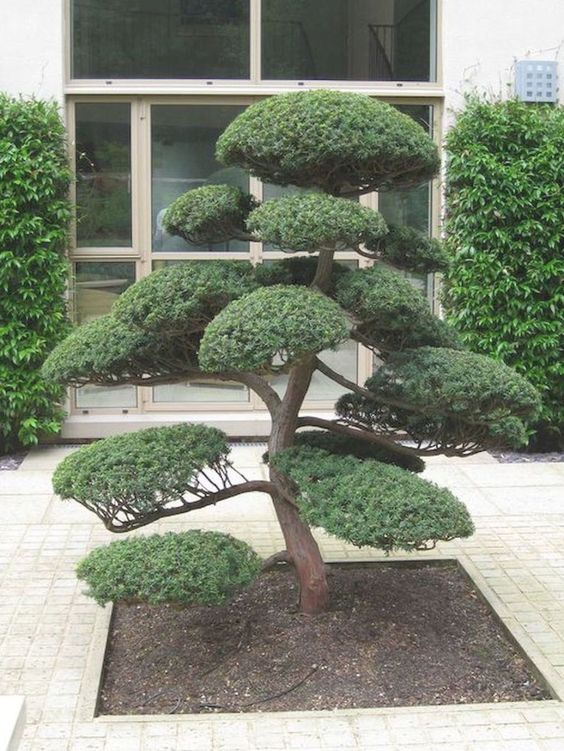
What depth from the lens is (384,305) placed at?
179 inches

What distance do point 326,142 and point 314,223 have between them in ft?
1.20

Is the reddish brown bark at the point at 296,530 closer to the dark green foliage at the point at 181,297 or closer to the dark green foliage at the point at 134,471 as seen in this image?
the dark green foliage at the point at 134,471

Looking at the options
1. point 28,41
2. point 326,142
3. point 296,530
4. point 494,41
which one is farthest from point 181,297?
point 494,41

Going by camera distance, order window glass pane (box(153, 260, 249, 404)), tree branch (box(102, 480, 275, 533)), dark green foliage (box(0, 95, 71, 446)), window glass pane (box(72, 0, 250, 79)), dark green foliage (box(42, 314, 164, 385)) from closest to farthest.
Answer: tree branch (box(102, 480, 275, 533)), dark green foliage (box(42, 314, 164, 385)), dark green foliage (box(0, 95, 71, 446)), window glass pane (box(72, 0, 250, 79)), window glass pane (box(153, 260, 249, 404))

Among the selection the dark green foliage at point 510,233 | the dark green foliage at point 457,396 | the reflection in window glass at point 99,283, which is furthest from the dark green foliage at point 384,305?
the reflection in window glass at point 99,283

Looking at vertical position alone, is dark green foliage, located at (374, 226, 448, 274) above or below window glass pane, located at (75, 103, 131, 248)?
below

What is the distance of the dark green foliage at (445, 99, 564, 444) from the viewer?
28.3 ft

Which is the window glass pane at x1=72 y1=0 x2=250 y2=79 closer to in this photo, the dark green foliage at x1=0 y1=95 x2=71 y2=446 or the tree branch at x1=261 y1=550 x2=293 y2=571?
the dark green foliage at x1=0 y1=95 x2=71 y2=446

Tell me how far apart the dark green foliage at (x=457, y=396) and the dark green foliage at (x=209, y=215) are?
0.96m

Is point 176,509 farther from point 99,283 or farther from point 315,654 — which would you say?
point 99,283

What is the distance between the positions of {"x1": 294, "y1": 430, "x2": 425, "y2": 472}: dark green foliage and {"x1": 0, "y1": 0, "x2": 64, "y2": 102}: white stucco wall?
473cm

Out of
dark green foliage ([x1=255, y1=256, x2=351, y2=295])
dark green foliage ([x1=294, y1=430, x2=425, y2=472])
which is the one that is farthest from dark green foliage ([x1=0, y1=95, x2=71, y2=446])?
dark green foliage ([x1=255, y1=256, x2=351, y2=295])

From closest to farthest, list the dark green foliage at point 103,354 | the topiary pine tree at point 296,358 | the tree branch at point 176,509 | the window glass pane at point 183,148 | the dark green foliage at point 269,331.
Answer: the dark green foliage at point 269,331 → the topiary pine tree at point 296,358 → the tree branch at point 176,509 → the dark green foliage at point 103,354 → the window glass pane at point 183,148

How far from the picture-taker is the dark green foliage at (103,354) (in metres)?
4.89
